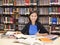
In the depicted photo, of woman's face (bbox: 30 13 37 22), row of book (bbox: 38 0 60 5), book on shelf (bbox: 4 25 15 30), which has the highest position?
row of book (bbox: 38 0 60 5)

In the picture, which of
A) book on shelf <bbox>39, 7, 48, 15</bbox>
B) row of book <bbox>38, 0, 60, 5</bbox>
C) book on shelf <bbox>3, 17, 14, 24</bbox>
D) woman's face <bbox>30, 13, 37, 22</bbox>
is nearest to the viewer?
woman's face <bbox>30, 13, 37, 22</bbox>

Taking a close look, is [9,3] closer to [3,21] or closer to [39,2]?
[3,21]

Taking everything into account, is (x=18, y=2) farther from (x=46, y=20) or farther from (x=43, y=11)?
(x=46, y=20)

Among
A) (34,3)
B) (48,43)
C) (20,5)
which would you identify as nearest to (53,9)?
(34,3)

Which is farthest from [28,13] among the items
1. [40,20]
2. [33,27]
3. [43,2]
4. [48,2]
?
[33,27]

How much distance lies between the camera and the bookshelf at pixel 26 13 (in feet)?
14.2

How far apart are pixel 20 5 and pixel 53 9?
909 mm

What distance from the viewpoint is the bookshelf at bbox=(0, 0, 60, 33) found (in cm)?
433

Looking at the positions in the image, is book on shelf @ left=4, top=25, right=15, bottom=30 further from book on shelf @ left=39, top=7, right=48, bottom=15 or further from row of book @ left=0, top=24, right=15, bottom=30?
book on shelf @ left=39, top=7, right=48, bottom=15

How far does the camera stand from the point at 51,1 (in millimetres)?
4281

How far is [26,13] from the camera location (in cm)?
442

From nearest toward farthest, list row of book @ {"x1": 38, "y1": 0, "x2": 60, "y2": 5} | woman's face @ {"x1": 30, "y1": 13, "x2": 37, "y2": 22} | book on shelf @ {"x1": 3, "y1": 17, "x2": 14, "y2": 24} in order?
1. woman's face @ {"x1": 30, "y1": 13, "x2": 37, "y2": 22}
2. row of book @ {"x1": 38, "y1": 0, "x2": 60, "y2": 5}
3. book on shelf @ {"x1": 3, "y1": 17, "x2": 14, "y2": 24}

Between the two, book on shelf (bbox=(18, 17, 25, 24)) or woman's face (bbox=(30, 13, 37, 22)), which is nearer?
woman's face (bbox=(30, 13, 37, 22))

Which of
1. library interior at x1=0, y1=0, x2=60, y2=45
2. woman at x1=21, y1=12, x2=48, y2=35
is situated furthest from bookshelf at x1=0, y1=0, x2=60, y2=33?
woman at x1=21, y1=12, x2=48, y2=35
